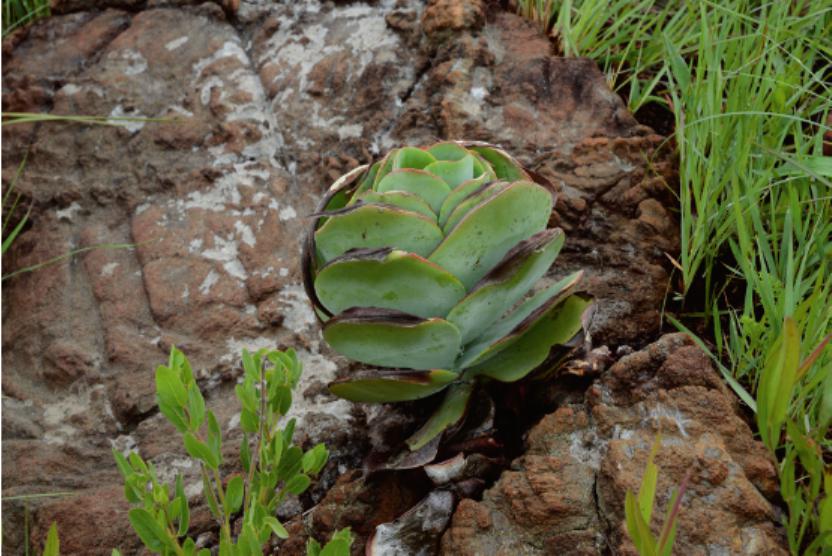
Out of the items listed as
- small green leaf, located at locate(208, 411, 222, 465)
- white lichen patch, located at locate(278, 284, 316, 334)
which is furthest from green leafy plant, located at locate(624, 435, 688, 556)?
white lichen patch, located at locate(278, 284, 316, 334)

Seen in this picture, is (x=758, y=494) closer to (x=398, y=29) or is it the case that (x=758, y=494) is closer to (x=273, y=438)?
(x=273, y=438)

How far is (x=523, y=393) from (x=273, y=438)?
42cm

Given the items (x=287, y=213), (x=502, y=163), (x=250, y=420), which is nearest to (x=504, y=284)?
(x=502, y=163)

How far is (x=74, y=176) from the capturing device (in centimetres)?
221

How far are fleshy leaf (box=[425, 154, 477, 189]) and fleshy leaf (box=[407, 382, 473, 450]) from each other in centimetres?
32

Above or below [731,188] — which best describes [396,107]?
below

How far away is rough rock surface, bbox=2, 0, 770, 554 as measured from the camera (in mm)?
1707

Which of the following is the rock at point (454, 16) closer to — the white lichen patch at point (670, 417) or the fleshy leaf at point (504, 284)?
the fleshy leaf at point (504, 284)

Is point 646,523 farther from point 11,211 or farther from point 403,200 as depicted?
point 11,211

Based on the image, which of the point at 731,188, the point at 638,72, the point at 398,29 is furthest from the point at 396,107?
the point at 731,188

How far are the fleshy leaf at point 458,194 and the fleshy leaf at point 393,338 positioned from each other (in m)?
0.17

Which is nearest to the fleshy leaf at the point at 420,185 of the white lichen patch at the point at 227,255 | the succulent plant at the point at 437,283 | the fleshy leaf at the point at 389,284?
the succulent plant at the point at 437,283

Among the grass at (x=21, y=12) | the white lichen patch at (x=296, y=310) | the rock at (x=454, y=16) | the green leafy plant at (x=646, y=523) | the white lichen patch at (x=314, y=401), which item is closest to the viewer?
the green leafy plant at (x=646, y=523)

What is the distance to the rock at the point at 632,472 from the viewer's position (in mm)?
1231
